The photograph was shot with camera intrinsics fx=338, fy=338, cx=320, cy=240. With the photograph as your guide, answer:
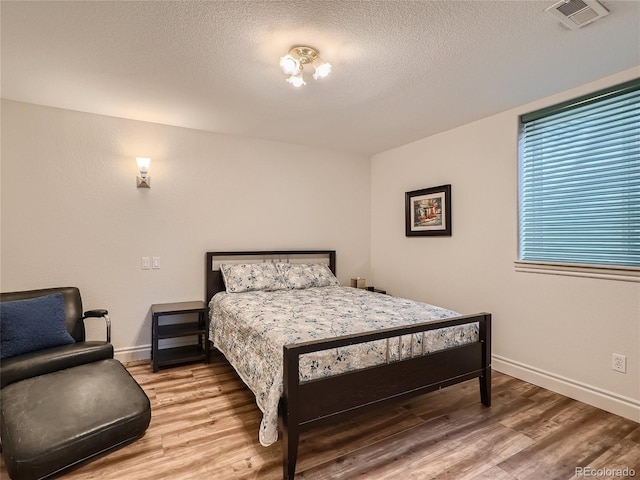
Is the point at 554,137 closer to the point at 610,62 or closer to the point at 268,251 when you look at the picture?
the point at 610,62

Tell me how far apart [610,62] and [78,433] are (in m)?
3.89

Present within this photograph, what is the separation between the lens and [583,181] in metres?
2.64

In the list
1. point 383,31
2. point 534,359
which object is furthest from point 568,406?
point 383,31

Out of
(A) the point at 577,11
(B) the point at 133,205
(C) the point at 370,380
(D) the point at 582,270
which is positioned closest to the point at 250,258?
(B) the point at 133,205

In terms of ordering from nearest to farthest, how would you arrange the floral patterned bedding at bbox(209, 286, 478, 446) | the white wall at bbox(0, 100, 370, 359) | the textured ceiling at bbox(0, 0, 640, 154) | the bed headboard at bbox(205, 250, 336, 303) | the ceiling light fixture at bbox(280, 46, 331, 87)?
Result: the textured ceiling at bbox(0, 0, 640, 154), the floral patterned bedding at bbox(209, 286, 478, 446), the ceiling light fixture at bbox(280, 46, 331, 87), the white wall at bbox(0, 100, 370, 359), the bed headboard at bbox(205, 250, 336, 303)

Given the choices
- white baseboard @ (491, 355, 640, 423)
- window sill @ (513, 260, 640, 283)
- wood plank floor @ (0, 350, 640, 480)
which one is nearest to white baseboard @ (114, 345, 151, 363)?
wood plank floor @ (0, 350, 640, 480)

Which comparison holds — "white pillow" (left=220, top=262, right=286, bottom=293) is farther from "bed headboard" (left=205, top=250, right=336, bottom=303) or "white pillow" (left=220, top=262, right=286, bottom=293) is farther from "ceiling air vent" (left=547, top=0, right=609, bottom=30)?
"ceiling air vent" (left=547, top=0, right=609, bottom=30)

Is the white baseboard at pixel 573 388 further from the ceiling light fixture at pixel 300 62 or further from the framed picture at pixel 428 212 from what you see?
the ceiling light fixture at pixel 300 62

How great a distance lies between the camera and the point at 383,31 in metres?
1.93

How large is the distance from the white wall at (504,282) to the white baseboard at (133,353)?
116 inches

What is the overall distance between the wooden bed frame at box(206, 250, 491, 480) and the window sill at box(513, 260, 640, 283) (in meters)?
0.77

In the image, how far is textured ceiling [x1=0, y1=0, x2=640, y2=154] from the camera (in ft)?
5.85

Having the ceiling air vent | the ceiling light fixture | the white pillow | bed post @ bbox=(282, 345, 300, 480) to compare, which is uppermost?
the ceiling air vent

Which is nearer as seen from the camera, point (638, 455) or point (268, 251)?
point (638, 455)
